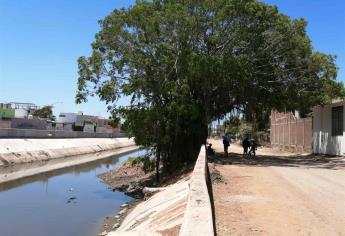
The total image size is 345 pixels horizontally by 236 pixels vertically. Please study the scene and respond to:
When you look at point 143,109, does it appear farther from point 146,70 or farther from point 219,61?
point 219,61

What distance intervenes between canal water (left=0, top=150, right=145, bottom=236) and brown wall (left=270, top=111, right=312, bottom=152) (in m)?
19.1

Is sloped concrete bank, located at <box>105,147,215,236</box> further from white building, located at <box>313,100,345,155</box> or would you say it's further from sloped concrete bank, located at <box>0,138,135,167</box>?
sloped concrete bank, located at <box>0,138,135,167</box>

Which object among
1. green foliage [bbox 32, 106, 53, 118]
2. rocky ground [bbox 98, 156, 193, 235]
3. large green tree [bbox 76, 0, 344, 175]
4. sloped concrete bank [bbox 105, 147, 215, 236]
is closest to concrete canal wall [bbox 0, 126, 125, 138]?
rocky ground [bbox 98, 156, 193, 235]

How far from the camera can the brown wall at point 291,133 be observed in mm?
45125

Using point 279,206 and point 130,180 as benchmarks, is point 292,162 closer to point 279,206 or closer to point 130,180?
point 130,180

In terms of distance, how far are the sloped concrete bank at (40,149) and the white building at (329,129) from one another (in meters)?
26.4

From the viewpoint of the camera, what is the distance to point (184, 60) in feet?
96.1

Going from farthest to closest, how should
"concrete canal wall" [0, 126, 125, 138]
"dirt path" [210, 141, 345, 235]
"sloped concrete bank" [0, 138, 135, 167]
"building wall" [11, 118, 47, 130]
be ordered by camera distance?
"building wall" [11, 118, 47, 130] < "concrete canal wall" [0, 126, 125, 138] < "sloped concrete bank" [0, 138, 135, 167] < "dirt path" [210, 141, 345, 235]

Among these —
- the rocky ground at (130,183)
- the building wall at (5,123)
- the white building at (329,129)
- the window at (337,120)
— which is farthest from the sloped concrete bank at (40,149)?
the window at (337,120)

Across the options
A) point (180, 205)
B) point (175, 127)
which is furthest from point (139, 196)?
point (180, 205)

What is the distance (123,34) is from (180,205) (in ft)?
58.6

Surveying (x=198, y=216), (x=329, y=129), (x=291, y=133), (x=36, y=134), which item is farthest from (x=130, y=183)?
(x=36, y=134)

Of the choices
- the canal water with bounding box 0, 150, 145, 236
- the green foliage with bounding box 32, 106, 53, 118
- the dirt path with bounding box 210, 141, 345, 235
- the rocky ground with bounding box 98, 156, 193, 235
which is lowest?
the canal water with bounding box 0, 150, 145, 236

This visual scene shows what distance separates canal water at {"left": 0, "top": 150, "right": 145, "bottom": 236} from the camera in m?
18.1
